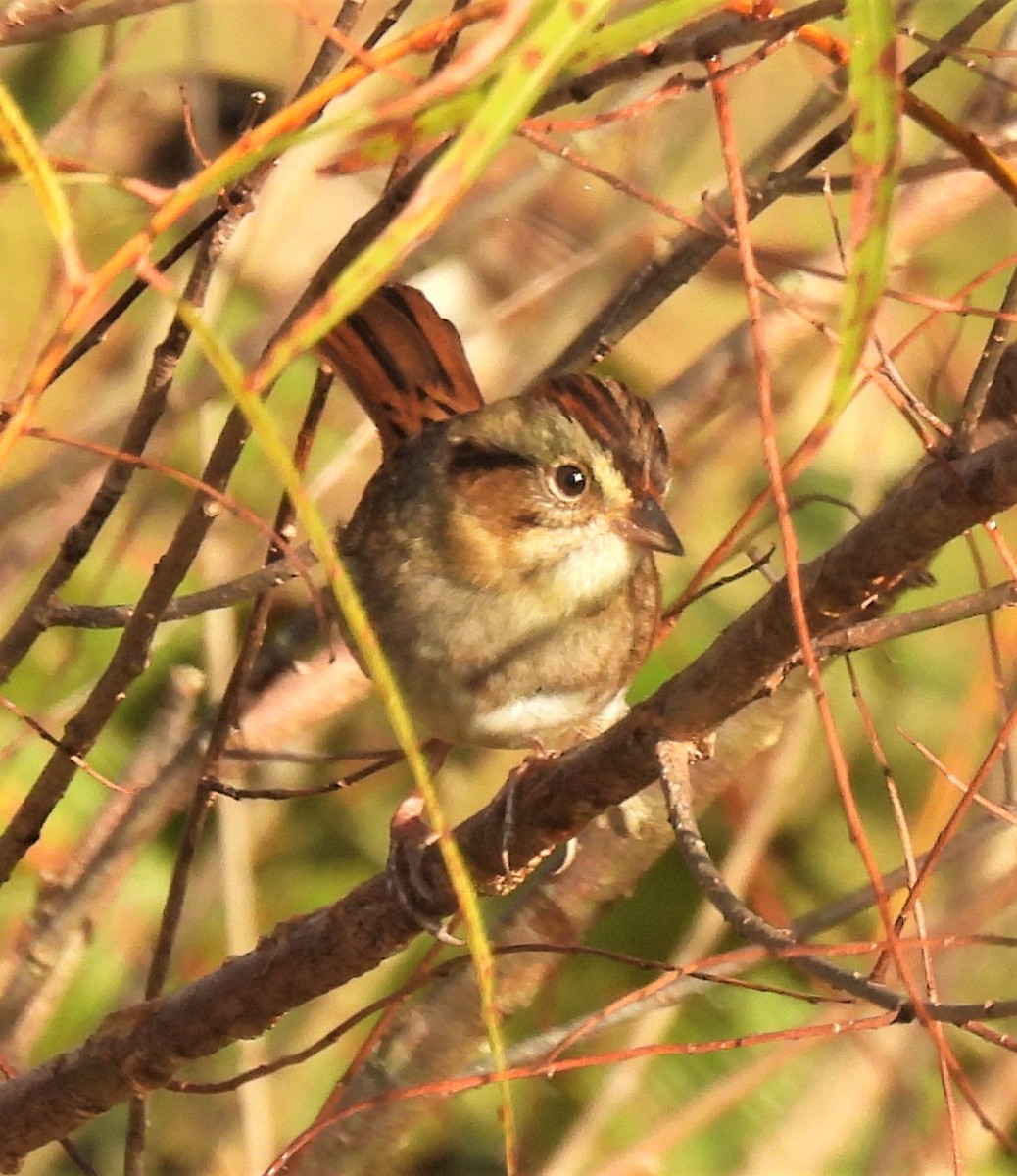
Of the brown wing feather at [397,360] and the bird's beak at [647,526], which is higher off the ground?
the brown wing feather at [397,360]

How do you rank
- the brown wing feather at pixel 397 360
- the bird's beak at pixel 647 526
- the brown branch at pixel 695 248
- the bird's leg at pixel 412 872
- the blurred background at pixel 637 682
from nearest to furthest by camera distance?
1. the brown branch at pixel 695 248
2. the bird's leg at pixel 412 872
3. the bird's beak at pixel 647 526
4. the blurred background at pixel 637 682
5. the brown wing feather at pixel 397 360

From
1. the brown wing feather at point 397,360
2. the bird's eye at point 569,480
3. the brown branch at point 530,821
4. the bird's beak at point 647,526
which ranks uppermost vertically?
the brown wing feather at point 397,360

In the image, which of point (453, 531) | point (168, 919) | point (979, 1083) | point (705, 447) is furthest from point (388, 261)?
point (979, 1083)

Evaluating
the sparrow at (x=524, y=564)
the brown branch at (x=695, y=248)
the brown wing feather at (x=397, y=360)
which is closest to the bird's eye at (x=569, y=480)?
the sparrow at (x=524, y=564)

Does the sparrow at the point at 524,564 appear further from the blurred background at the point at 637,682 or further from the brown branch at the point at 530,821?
the brown branch at the point at 530,821

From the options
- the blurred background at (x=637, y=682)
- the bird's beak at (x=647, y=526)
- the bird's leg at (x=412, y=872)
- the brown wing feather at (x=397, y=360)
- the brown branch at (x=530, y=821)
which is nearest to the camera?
the brown branch at (x=530, y=821)

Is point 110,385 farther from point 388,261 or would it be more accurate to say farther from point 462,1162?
point 388,261

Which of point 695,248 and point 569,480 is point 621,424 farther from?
point 695,248

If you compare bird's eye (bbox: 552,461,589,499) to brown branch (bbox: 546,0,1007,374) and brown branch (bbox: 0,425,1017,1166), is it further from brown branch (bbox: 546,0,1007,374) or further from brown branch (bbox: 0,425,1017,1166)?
brown branch (bbox: 0,425,1017,1166)
